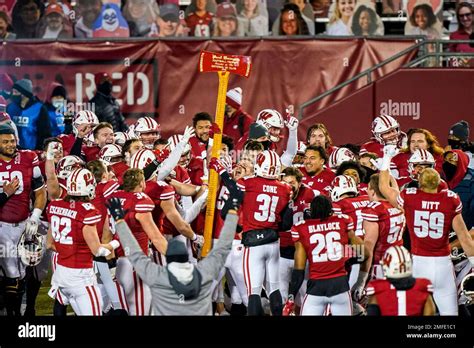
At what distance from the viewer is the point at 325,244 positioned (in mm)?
10953

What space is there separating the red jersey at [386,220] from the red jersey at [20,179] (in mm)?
3596

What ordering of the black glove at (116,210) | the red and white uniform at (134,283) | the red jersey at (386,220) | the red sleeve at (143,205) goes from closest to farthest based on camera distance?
the black glove at (116,210)
the red sleeve at (143,205)
the red and white uniform at (134,283)
the red jersey at (386,220)

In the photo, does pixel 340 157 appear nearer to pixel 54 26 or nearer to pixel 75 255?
pixel 75 255

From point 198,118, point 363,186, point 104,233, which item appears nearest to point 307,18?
point 198,118

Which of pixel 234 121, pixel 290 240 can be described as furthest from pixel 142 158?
pixel 234 121

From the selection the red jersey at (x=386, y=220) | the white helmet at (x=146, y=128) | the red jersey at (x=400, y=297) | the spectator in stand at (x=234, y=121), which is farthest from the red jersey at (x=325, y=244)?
the spectator in stand at (x=234, y=121)

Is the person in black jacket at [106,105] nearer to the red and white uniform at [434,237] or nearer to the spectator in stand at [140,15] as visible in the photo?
the spectator in stand at [140,15]

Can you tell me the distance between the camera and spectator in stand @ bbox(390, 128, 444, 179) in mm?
13586

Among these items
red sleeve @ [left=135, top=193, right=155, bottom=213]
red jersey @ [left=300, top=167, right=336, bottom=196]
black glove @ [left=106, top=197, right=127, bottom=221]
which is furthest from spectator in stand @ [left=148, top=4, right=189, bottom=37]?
black glove @ [left=106, top=197, right=127, bottom=221]

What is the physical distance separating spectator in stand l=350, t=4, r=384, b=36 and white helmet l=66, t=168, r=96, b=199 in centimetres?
727

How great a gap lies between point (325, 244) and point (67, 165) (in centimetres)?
329

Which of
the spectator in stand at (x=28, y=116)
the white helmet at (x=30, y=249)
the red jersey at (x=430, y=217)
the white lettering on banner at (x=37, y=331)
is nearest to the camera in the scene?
the white lettering on banner at (x=37, y=331)

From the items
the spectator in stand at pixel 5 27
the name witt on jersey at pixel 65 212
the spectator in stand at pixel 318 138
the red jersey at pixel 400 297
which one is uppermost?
the spectator in stand at pixel 5 27

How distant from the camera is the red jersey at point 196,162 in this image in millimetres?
13849
